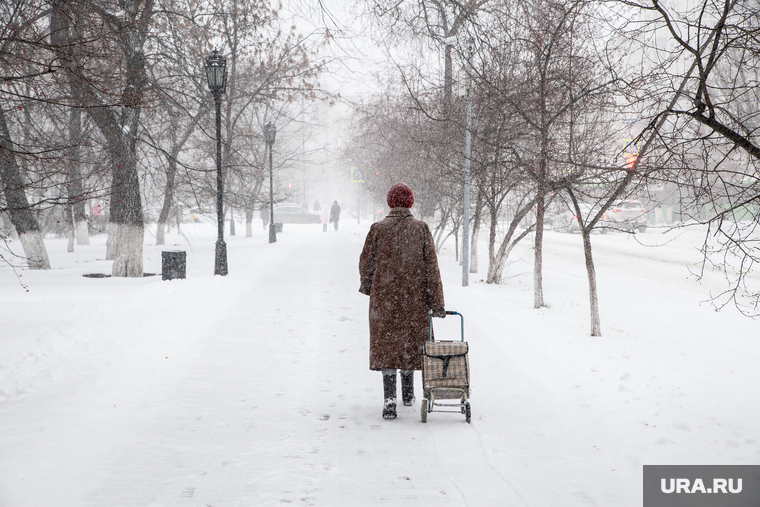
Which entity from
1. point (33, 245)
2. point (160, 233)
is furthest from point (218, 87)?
point (160, 233)

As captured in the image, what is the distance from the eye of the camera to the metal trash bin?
40.1ft

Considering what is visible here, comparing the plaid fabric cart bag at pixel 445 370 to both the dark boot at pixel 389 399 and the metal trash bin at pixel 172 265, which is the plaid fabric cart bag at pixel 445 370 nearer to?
the dark boot at pixel 389 399

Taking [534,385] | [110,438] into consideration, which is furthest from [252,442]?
[534,385]

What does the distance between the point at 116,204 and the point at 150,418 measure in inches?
400

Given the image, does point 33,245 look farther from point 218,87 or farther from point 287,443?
point 287,443

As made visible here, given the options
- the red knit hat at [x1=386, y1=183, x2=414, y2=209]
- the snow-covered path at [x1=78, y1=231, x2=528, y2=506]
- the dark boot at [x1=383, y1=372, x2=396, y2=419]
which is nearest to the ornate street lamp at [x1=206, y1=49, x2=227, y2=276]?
the snow-covered path at [x1=78, y1=231, x2=528, y2=506]

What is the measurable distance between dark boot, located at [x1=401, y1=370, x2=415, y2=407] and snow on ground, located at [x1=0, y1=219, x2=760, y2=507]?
0.99ft

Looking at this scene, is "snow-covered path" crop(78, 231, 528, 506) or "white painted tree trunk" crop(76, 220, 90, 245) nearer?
"snow-covered path" crop(78, 231, 528, 506)

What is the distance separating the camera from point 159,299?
33.0 feet

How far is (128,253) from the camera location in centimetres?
1378

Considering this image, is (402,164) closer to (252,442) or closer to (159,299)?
(159,299)

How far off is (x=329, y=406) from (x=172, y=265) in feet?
27.2

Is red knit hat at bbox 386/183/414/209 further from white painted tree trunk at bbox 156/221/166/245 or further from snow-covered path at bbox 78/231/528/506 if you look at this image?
white painted tree trunk at bbox 156/221/166/245

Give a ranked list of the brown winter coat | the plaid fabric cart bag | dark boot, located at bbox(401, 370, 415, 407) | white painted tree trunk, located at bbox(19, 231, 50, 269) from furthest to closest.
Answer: white painted tree trunk, located at bbox(19, 231, 50, 269)
dark boot, located at bbox(401, 370, 415, 407)
the brown winter coat
the plaid fabric cart bag
